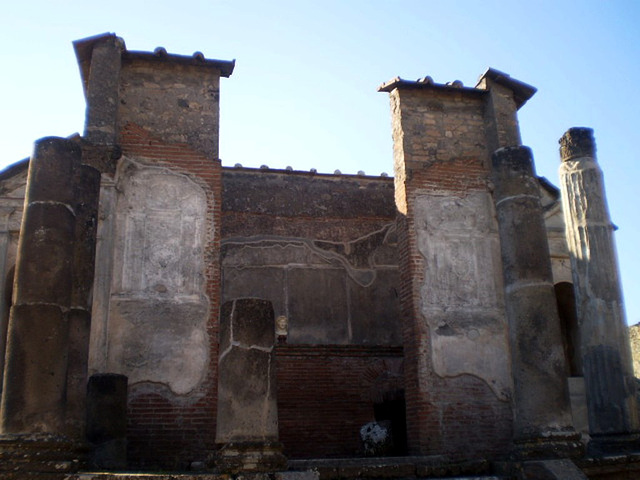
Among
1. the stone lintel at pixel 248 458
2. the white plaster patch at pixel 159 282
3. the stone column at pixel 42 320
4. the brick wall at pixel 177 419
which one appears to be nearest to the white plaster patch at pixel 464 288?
the brick wall at pixel 177 419

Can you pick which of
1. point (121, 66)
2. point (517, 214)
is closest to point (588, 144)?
point (517, 214)

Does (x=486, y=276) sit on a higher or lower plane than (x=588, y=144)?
lower

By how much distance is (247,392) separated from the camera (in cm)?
660

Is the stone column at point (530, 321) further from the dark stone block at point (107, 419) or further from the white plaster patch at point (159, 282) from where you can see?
the dark stone block at point (107, 419)

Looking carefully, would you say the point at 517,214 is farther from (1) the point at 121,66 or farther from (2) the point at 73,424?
(1) the point at 121,66

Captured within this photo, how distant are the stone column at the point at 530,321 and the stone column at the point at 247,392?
9.15ft

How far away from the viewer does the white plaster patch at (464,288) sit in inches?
407

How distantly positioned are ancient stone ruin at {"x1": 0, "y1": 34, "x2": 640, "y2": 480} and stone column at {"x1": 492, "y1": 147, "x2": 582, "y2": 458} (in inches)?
0.9

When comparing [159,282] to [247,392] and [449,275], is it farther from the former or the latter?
[449,275]

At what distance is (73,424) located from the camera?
7414 millimetres

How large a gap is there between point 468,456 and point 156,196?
5604mm

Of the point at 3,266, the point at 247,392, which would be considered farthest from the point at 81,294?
the point at 3,266

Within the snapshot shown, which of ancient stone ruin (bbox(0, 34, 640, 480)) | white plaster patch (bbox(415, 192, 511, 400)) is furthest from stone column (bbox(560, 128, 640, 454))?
white plaster patch (bbox(415, 192, 511, 400))

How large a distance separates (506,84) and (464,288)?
3683 millimetres
